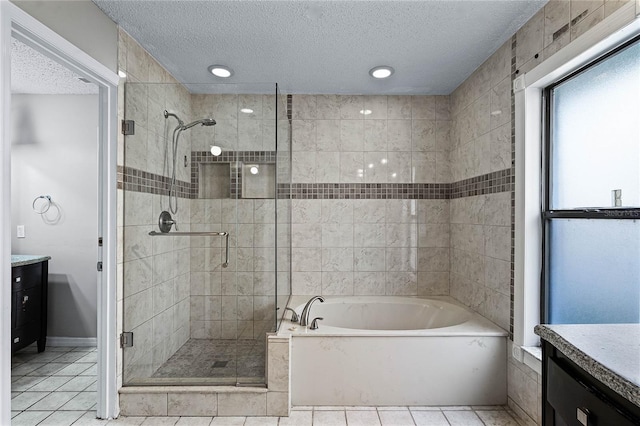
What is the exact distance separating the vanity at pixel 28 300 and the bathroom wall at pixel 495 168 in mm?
3623

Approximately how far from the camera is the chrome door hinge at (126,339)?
2.25 metres

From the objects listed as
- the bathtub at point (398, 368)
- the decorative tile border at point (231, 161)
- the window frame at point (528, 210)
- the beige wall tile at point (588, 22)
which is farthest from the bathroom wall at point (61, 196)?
the beige wall tile at point (588, 22)

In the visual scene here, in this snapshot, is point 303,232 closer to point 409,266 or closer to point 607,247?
point 409,266

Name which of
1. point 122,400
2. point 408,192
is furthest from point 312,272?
point 122,400

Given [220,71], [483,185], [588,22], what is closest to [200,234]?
[220,71]

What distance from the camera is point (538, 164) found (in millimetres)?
2150

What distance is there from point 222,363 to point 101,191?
50.4 inches

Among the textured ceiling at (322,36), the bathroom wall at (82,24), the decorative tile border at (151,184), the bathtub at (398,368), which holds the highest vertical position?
the textured ceiling at (322,36)

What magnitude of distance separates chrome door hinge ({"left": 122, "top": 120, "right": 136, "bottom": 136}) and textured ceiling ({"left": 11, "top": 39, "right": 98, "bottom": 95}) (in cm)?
94

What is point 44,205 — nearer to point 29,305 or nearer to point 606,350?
point 29,305

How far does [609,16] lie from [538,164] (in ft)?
2.74

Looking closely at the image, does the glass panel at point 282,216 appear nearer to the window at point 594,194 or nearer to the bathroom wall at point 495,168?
the bathroom wall at point 495,168

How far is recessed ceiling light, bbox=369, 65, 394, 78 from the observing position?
277 centimetres

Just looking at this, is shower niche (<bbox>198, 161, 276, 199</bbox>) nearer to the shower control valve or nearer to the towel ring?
the shower control valve
